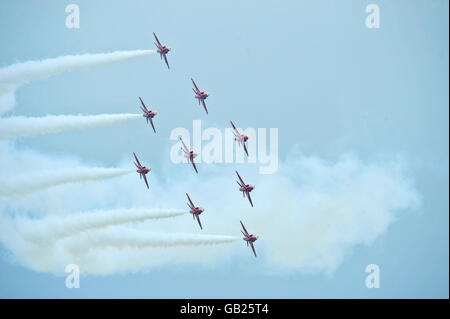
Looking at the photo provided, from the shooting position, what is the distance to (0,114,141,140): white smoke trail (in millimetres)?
83000

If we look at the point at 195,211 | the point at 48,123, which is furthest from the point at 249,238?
the point at 48,123

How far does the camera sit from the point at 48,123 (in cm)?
8350

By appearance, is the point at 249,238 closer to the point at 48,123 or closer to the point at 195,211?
the point at 195,211

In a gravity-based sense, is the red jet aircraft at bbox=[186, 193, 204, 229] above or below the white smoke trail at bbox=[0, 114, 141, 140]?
below

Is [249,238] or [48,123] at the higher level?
[48,123]

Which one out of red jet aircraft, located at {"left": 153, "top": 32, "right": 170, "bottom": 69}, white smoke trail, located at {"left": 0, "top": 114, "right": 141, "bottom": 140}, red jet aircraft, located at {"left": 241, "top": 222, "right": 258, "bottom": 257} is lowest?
red jet aircraft, located at {"left": 241, "top": 222, "right": 258, "bottom": 257}

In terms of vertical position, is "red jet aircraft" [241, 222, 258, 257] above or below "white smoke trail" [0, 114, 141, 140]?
below
